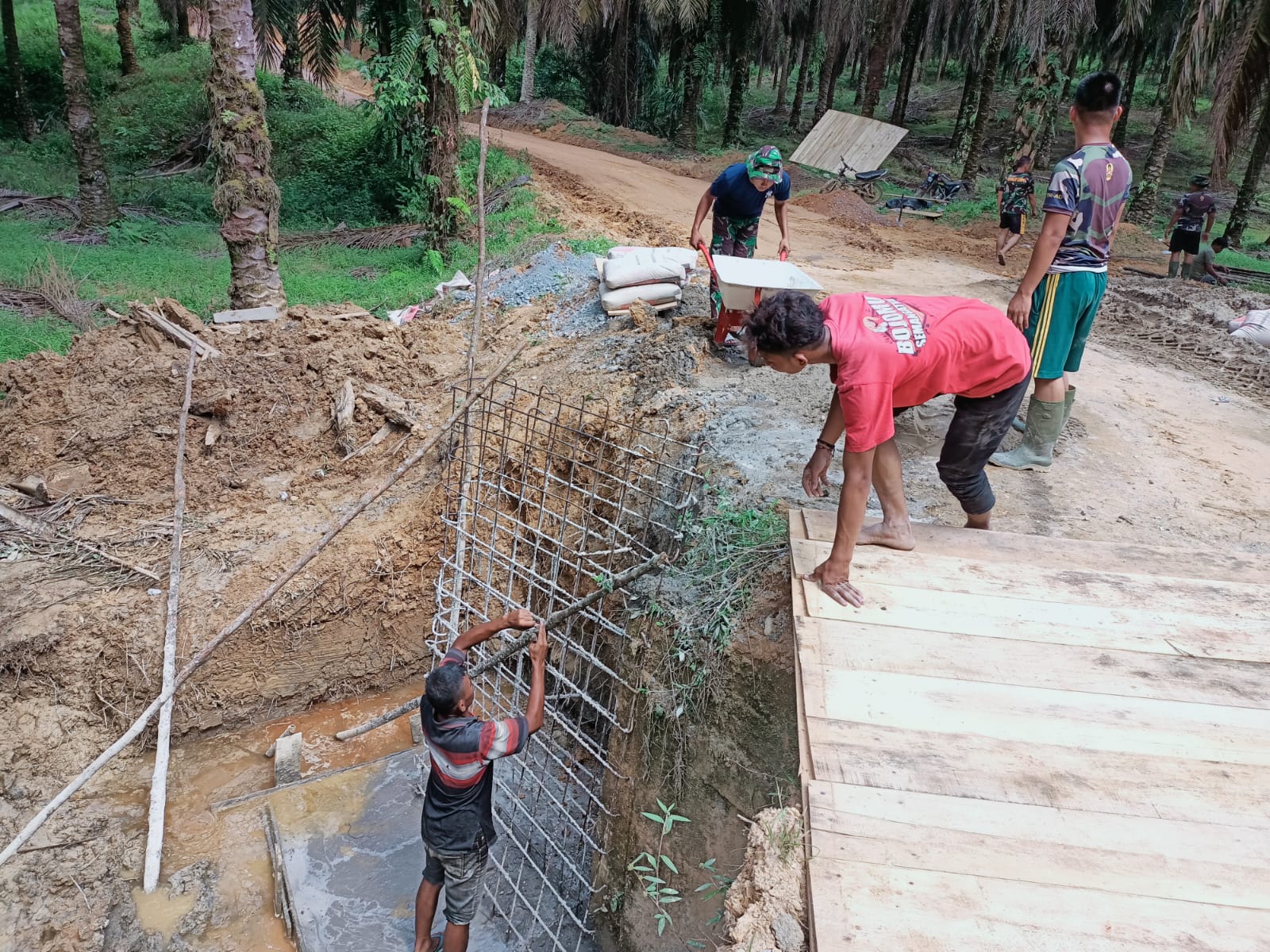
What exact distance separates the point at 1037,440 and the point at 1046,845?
9.09 feet

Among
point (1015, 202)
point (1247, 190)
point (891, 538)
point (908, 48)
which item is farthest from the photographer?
point (908, 48)

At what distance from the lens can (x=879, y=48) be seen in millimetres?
15047

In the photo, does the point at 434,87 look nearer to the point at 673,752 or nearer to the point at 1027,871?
the point at 673,752

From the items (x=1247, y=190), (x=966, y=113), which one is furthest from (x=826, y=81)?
(x=1247, y=190)

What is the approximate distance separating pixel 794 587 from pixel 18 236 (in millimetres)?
10439

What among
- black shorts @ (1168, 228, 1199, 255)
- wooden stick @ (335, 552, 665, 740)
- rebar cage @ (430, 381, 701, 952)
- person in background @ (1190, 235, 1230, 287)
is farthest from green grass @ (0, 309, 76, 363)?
person in background @ (1190, 235, 1230, 287)

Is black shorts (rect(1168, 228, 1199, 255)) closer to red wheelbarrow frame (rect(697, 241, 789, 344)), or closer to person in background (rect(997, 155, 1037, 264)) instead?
person in background (rect(997, 155, 1037, 264))

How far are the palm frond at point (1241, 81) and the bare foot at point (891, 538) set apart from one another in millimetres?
7798

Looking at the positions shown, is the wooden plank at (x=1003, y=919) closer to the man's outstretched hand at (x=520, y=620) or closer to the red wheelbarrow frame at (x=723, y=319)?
the man's outstretched hand at (x=520, y=620)

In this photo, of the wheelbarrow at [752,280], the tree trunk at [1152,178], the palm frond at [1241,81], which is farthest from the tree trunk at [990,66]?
the wheelbarrow at [752,280]

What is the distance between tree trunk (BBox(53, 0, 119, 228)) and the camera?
8922 millimetres

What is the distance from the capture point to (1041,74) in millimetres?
12102

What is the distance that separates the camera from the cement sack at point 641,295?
20.6ft

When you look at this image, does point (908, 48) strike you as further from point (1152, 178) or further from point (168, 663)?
point (168, 663)
